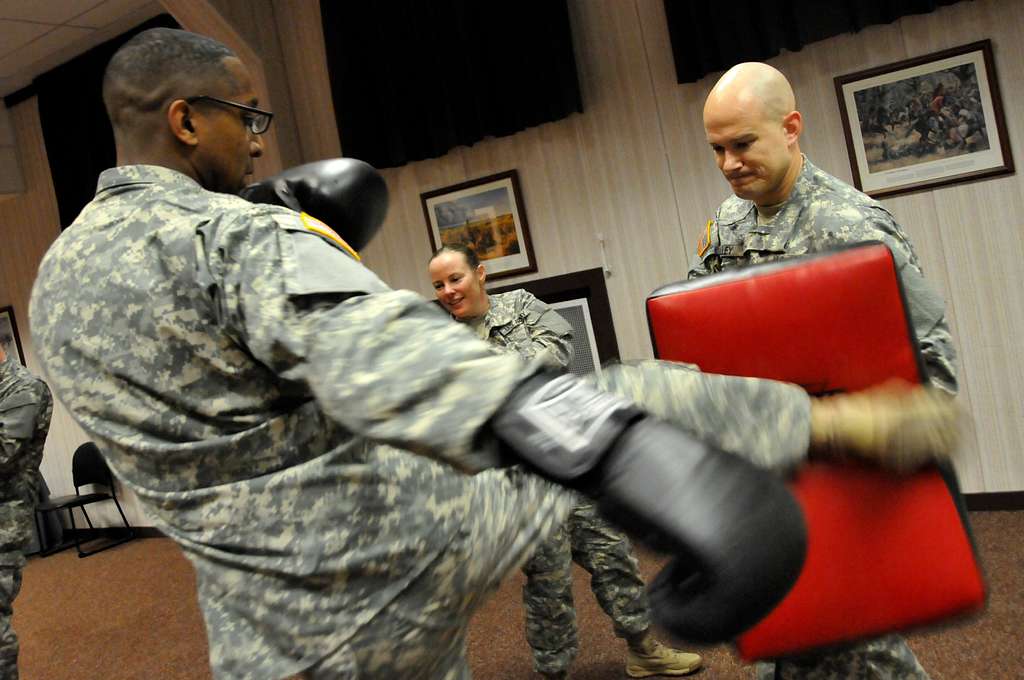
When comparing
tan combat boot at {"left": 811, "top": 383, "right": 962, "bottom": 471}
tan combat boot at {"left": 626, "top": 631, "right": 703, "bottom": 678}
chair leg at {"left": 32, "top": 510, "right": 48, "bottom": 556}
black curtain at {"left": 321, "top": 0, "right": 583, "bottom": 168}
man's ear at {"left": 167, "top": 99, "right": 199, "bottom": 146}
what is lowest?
tan combat boot at {"left": 626, "top": 631, "right": 703, "bottom": 678}

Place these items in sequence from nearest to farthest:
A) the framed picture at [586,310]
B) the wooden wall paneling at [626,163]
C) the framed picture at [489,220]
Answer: the wooden wall paneling at [626,163] → the framed picture at [586,310] → the framed picture at [489,220]

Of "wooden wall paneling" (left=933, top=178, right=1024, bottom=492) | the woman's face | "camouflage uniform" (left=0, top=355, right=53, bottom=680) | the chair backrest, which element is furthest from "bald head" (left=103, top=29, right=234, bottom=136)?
the chair backrest

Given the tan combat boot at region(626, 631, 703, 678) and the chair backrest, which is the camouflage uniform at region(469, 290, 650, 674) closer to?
the tan combat boot at region(626, 631, 703, 678)

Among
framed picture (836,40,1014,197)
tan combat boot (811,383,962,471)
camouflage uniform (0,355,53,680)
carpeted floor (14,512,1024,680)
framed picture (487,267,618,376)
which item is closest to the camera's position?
tan combat boot (811,383,962,471)

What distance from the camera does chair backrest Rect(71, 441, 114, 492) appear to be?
21.1ft

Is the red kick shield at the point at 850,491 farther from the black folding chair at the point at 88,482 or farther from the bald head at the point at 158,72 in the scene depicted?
the black folding chair at the point at 88,482

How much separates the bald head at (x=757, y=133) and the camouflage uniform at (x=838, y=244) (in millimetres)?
46

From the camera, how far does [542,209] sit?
4.48 m

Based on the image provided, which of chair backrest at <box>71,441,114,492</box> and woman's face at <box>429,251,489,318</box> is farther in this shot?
chair backrest at <box>71,441,114,492</box>

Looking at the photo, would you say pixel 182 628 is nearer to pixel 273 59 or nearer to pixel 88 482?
pixel 88 482

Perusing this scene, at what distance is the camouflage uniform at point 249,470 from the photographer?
37.1 inches

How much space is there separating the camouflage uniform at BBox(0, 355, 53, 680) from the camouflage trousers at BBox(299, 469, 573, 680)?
281cm

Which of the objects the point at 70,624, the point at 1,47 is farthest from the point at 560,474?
the point at 1,47

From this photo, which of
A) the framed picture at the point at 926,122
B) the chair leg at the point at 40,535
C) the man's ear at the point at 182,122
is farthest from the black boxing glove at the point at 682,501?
the chair leg at the point at 40,535
